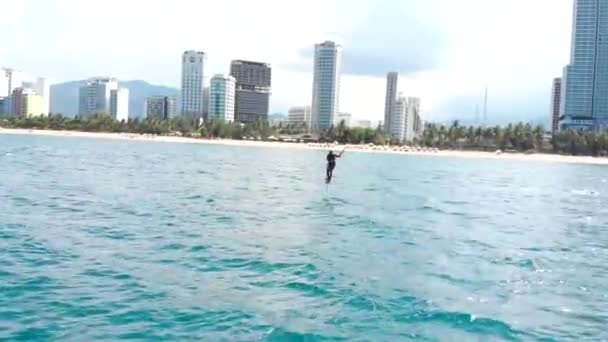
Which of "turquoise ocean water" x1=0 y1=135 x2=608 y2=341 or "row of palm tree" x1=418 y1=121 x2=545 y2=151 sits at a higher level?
"row of palm tree" x1=418 y1=121 x2=545 y2=151

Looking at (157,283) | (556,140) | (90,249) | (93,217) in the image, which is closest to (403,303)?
(157,283)

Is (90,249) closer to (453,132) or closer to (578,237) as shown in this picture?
(578,237)

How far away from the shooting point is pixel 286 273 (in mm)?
14992

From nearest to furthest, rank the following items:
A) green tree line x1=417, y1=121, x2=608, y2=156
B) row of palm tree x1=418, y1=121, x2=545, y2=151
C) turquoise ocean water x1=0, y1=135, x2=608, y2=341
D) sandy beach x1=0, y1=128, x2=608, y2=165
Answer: turquoise ocean water x1=0, y1=135, x2=608, y2=341 → sandy beach x1=0, y1=128, x2=608, y2=165 → green tree line x1=417, y1=121, x2=608, y2=156 → row of palm tree x1=418, y1=121, x2=545, y2=151

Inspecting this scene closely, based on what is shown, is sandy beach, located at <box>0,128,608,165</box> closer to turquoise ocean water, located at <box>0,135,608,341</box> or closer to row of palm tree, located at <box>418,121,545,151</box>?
row of palm tree, located at <box>418,121,545,151</box>

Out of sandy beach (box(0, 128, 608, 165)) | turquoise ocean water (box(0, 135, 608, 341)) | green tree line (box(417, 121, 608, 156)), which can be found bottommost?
turquoise ocean water (box(0, 135, 608, 341))

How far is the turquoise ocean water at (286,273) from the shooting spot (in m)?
11.0

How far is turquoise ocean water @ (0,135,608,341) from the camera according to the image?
11.0 meters

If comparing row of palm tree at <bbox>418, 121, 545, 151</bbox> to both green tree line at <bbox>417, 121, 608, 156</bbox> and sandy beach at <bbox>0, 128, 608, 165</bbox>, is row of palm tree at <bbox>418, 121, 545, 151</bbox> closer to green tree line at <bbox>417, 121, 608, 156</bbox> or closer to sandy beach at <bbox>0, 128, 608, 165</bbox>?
green tree line at <bbox>417, 121, 608, 156</bbox>

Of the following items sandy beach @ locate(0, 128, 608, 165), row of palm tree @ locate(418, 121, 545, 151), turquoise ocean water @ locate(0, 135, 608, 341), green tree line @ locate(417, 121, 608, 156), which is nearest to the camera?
turquoise ocean water @ locate(0, 135, 608, 341)

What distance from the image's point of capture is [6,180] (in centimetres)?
3703

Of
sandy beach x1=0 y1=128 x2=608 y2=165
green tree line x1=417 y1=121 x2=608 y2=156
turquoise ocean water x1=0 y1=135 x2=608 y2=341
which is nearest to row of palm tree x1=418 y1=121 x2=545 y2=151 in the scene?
green tree line x1=417 y1=121 x2=608 y2=156

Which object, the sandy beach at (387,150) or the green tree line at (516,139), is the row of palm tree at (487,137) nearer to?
the green tree line at (516,139)

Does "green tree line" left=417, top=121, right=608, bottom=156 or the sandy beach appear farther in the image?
"green tree line" left=417, top=121, right=608, bottom=156
